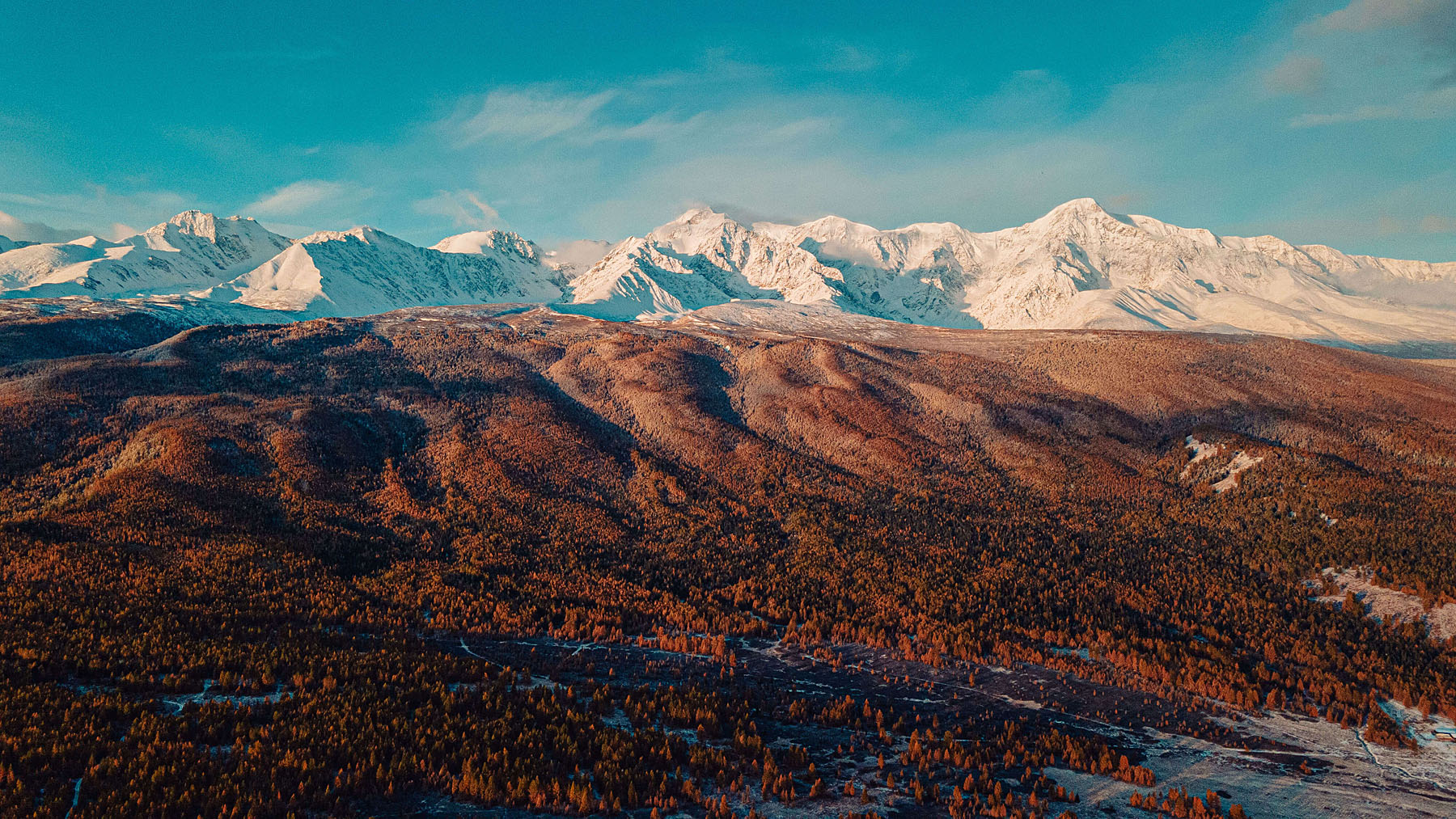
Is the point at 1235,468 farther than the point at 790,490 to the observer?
Yes

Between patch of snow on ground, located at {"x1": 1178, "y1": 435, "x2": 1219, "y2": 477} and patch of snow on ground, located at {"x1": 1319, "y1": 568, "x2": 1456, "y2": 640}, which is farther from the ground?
patch of snow on ground, located at {"x1": 1178, "y1": 435, "x2": 1219, "y2": 477}

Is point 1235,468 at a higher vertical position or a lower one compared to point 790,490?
higher

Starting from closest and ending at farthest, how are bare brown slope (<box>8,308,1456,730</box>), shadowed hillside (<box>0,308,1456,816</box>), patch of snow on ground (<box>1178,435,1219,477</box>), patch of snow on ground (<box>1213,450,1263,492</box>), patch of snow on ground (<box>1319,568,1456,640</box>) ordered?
shadowed hillside (<box>0,308,1456,816</box>) < patch of snow on ground (<box>1319,568,1456,640</box>) < bare brown slope (<box>8,308,1456,730</box>) < patch of snow on ground (<box>1213,450,1263,492</box>) < patch of snow on ground (<box>1178,435,1219,477</box>)

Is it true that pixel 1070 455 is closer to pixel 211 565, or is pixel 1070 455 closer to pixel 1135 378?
pixel 1135 378

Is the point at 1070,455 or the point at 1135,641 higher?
the point at 1070,455

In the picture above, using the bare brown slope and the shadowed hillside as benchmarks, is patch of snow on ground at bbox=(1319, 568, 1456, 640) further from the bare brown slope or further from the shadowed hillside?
the bare brown slope

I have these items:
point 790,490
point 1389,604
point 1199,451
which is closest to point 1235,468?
point 1199,451

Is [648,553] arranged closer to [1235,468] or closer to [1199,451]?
[1235,468]

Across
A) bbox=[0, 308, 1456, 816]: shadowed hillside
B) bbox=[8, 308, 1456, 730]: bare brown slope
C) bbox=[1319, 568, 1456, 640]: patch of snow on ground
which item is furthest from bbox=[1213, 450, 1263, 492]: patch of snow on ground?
bbox=[1319, 568, 1456, 640]: patch of snow on ground

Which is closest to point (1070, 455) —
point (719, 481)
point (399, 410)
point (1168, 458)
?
point (1168, 458)
